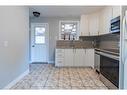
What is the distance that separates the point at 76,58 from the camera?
26.1ft

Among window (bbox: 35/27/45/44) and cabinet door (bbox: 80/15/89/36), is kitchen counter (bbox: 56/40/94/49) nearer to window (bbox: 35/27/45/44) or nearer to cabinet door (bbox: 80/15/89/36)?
cabinet door (bbox: 80/15/89/36)

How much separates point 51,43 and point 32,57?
118 centimetres

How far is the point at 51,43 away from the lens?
938 centimetres

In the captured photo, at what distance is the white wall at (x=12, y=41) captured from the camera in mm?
3855

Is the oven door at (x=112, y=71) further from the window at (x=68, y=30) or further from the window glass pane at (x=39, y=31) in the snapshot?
the window glass pane at (x=39, y=31)

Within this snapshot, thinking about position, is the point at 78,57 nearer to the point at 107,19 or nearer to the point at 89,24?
the point at 89,24

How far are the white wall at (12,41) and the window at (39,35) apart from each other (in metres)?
3.50

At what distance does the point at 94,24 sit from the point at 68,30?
1895 mm

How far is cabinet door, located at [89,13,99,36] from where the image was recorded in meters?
7.46

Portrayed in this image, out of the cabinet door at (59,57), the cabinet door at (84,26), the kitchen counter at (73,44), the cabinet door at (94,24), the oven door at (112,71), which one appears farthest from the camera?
the kitchen counter at (73,44)

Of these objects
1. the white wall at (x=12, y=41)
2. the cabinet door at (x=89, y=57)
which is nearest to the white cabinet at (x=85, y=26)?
the cabinet door at (x=89, y=57)

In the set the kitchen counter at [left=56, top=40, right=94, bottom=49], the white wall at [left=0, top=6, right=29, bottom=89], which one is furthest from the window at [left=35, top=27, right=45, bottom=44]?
the white wall at [left=0, top=6, right=29, bottom=89]

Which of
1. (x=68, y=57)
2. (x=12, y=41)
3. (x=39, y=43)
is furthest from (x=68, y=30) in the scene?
(x=12, y=41)
